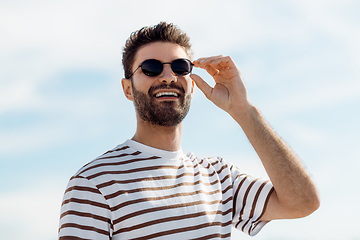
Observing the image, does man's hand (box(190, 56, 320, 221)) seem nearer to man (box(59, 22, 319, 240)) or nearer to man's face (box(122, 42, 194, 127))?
man (box(59, 22, 319, 240))

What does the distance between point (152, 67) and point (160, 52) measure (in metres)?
0.31

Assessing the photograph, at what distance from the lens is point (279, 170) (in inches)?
171

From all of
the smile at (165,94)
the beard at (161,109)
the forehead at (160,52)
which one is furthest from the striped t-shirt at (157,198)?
the forehead at (160,52)

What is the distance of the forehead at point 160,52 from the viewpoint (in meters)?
4.86

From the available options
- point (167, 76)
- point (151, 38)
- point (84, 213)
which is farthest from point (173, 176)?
point (151, 38)

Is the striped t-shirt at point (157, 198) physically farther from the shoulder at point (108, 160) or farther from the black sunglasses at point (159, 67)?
the black sunglasses at point (159, 67)

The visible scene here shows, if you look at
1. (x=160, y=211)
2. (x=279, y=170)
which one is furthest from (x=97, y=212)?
(x=279, y=170)

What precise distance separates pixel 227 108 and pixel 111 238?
2.06 metres

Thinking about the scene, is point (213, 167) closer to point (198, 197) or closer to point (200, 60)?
point (198, 197)

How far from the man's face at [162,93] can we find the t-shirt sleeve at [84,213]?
4.05 feet

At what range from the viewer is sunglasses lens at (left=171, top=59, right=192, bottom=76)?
4.75 m

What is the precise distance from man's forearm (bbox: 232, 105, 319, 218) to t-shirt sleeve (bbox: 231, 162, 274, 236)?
0.24 metres

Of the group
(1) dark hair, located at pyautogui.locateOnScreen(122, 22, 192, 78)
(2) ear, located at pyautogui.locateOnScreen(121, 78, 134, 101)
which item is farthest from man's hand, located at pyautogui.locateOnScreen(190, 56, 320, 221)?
(2) ear, located at pyautogui.locateOnScreen(121, 78, 134, 101)

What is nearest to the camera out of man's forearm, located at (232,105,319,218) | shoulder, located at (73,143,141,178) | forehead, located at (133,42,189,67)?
shoulder, located at (73,143,141,178)
